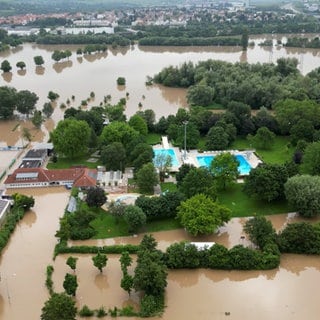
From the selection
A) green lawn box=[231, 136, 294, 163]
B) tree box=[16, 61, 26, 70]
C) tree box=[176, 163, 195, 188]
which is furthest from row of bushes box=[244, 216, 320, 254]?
tree box=[16, 61, 26, 70]

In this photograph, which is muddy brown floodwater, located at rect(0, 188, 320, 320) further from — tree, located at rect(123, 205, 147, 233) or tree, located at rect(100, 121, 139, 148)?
tree, located at rect(100, 121, 139, 148)

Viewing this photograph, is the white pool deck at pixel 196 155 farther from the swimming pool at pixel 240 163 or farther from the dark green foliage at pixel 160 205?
the dark green foliage at pixel 160 205

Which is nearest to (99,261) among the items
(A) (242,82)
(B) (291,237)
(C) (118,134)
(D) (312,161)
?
(B) (291,237)

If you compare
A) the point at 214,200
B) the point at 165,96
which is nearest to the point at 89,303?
the point at 214,200

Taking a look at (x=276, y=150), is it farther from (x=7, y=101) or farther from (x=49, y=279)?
(x=7, y=101)

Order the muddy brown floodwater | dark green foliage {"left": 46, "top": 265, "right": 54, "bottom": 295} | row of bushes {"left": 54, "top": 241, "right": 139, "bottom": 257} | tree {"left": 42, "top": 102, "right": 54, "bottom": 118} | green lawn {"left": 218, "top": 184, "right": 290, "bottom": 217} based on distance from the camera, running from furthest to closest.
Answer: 1. tree {"left": 42, "top": 102, "right": 54, "bottom": 118}
2. green lawn {"left": 218, "top": 184, "right": 290, "bottom": 217}
3. row of bushes {"left": 54, "top": 241, "right": 139, "bottom": 257}
4. dark green foliage {"left": 46, "top": 265, "right": 54, "bottom": 295}
5. the muddy brown floodwater

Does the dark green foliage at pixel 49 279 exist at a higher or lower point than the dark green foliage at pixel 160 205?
lower

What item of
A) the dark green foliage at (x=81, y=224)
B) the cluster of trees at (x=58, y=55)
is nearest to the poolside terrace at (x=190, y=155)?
the dark green foliage at (x=81, y=224)
